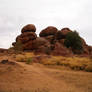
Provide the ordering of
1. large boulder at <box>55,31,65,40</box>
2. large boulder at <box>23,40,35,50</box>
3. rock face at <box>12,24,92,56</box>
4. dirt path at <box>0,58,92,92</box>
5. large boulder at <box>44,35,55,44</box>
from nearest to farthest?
dirt path at <box>0,58,92,92</box>
rock face at <box>12,24,92,56</box>
large boulder at <box>23,40,35,50</box>
large boulder at <box>55,31,65,40</box>
large boulder at <box>44,35,55,44</box>

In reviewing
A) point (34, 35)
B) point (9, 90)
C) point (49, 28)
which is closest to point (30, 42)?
point (34, 35)

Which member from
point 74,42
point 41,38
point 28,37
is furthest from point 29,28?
point 74,42

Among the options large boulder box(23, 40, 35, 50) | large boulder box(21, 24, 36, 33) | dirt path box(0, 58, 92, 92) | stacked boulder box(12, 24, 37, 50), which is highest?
large boulder box(21, 24, 36, 33)

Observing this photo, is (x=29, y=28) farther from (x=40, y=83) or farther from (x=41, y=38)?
(x=40, y=83)

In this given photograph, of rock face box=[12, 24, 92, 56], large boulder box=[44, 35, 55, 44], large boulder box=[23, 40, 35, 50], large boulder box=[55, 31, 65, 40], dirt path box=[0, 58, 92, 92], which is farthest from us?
large boulder box=[44, 35, 55, 44]

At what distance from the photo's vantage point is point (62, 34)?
41312mm

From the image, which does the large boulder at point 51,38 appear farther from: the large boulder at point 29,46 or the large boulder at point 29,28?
the large boulder at point 29,46

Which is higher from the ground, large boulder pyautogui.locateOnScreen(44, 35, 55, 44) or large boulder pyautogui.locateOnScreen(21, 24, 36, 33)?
large boulder pyautogui.locateOnScreen(21, 24, 36, 33)

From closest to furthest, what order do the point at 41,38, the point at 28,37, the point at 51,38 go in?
the point at 28,37 < the point at 41,38 < the point at 51,38

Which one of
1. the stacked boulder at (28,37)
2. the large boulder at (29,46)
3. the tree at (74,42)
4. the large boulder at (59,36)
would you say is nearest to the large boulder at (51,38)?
the large boulder at (59,36)

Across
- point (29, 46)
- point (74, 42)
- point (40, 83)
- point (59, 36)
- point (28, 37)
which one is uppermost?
point (59, 36)

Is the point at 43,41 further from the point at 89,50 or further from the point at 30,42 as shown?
the point at 89,50

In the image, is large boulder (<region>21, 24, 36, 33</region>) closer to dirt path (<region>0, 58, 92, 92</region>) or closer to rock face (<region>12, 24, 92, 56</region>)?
rock face (<region>12, 24, 92, 56</region>)

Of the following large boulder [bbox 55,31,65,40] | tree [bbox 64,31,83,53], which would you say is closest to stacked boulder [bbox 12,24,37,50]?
large boulder [bbox 55,31,65,40]
